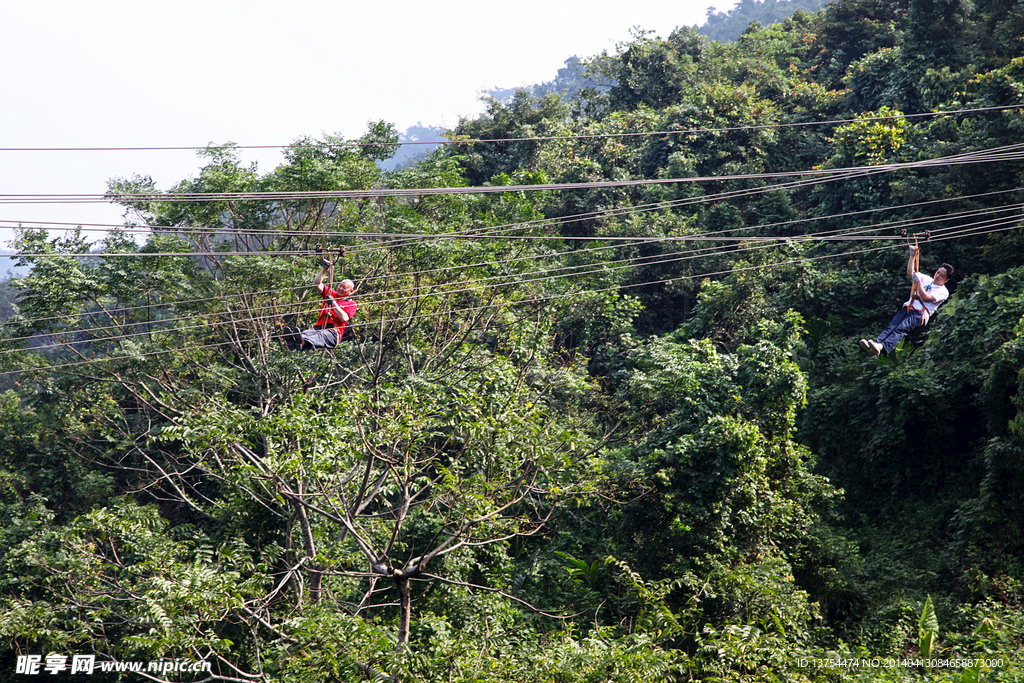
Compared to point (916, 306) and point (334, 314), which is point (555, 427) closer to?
point (334, 314)

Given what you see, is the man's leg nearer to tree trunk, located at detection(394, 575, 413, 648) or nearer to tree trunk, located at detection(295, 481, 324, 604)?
tree trunk, located at detection(394, 575, 413, 648)

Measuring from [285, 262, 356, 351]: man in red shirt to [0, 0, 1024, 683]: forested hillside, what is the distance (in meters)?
0.22

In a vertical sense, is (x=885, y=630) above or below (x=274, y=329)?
below

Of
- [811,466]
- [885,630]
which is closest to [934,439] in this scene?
[811,466]

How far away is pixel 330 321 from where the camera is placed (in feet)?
24.5

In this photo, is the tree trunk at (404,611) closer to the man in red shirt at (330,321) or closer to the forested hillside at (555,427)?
the forested hillside at (555,427)

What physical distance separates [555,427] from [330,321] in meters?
3.85

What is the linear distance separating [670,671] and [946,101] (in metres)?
12.7

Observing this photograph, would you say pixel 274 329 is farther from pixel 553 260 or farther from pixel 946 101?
pixel 946 101

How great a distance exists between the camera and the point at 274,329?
488 inches

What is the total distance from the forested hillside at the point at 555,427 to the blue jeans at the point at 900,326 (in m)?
1.57

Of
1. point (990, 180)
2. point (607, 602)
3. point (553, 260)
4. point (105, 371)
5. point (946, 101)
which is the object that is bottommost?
point (607, 602)

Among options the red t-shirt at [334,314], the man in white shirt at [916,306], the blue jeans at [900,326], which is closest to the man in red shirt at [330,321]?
the red t-shirt at [334,314]

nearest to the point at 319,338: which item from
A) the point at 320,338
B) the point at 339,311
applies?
the point at 320,338
